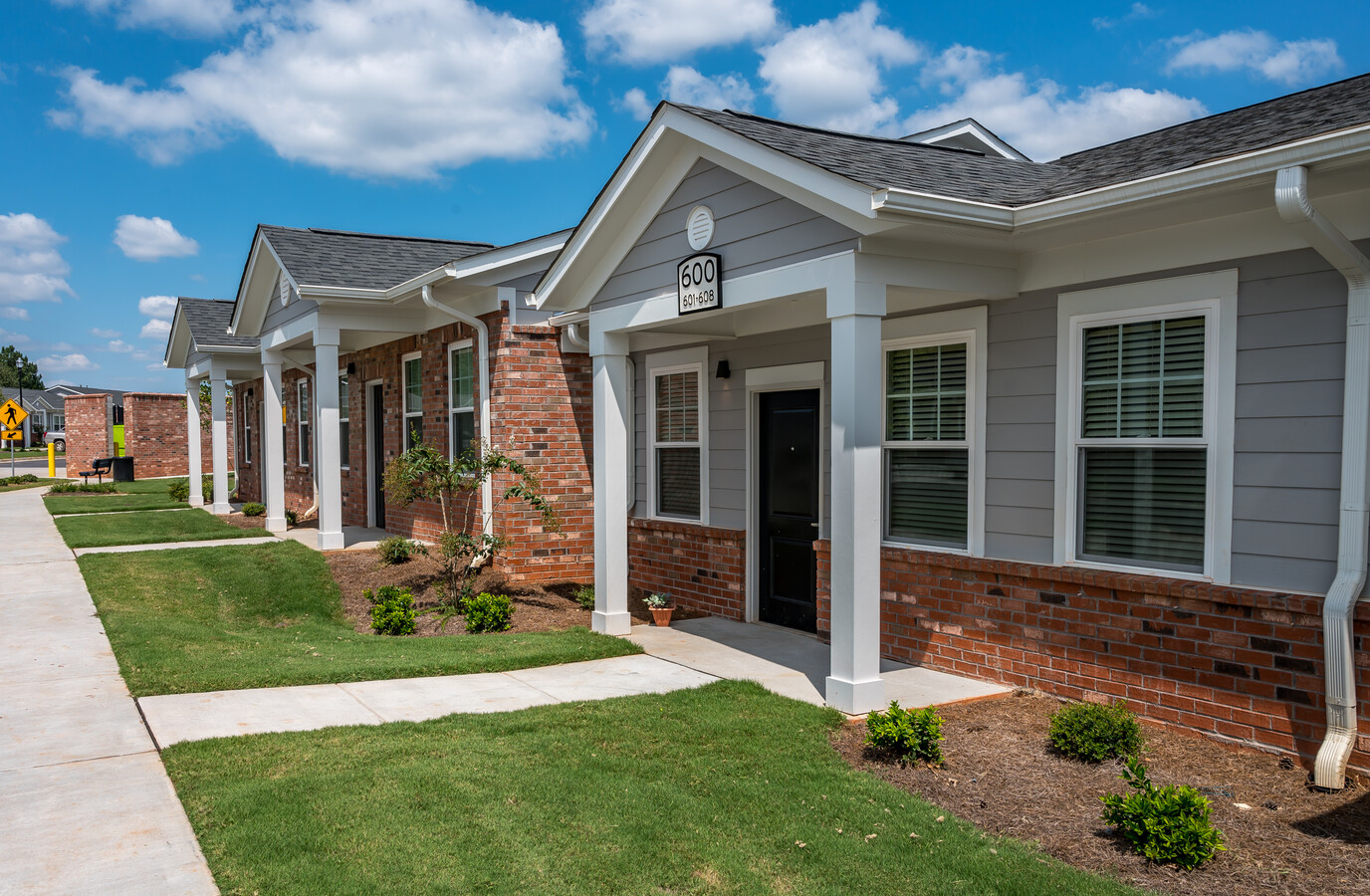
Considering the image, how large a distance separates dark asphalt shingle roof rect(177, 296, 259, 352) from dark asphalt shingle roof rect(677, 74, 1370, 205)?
1480 cm

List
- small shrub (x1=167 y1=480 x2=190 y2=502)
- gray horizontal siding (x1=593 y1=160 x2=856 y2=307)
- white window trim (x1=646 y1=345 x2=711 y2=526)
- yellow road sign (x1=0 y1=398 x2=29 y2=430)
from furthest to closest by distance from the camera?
yellow road sign (x1=0 y1=398 x2=29 y2=430) < small shrub (x1=167 y1=480 x2=190 y2=502) < white window trim (x1=646 y1=345 x2=711 y2=526) < gray horizontal siding (x1=593 y1=160 x2=856 y2=307)

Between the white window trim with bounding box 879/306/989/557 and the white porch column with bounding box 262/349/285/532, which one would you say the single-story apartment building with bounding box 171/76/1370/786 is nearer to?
the white window trim with bounding box 879/306/989/557

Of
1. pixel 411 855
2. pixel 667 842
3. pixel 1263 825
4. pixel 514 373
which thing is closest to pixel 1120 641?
pixel 1263 825

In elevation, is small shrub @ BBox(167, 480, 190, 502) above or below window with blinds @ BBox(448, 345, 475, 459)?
below

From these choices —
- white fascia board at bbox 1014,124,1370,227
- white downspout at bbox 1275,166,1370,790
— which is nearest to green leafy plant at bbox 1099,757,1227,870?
white downspout at bbox 1275,166,1370,790

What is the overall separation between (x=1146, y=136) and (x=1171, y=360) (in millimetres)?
2201

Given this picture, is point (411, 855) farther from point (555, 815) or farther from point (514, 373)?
point (514, 373)

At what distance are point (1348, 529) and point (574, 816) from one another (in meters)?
3.98

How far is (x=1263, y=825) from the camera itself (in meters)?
4.16

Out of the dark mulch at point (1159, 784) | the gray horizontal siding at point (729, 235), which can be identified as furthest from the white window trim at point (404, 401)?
the dark mulch at point (1159, 784)

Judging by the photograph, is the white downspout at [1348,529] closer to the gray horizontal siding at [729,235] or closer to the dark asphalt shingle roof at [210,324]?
the gray horizontal siding at [729,235]

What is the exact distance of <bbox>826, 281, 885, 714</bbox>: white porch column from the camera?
562 centimetres

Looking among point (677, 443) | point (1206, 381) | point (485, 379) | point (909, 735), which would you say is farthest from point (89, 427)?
point (1206, 381)

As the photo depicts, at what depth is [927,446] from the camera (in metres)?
6.89
